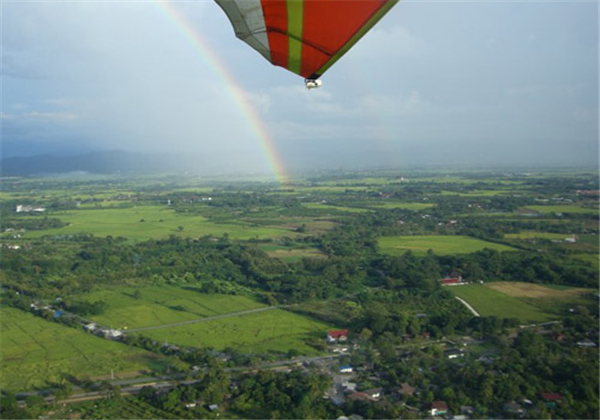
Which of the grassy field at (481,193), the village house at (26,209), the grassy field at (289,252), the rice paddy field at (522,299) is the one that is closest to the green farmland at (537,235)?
the rice paddy field at (522,299)

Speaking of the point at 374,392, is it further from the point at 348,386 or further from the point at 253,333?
the point at 253,333

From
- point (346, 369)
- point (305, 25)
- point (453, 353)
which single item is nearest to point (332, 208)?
point (453, 353)

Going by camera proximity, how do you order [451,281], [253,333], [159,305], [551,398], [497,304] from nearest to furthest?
[551,398], [253,333], [497,304], [159,305], [451,281]

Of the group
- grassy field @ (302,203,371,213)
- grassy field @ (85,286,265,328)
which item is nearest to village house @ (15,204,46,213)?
grassy field @ (302,203,371,213)

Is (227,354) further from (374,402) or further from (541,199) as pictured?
(541,199)

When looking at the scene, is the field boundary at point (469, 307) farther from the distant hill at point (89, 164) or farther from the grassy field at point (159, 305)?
the distant hill at point (89, 164)
